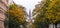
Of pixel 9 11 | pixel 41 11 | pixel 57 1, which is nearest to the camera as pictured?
Result: pixel 57 1

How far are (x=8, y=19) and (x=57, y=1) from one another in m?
31.4

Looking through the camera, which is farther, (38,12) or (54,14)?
(38,12)

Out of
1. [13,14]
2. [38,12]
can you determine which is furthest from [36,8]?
[13,14]

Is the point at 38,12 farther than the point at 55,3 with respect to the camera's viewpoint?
Yes

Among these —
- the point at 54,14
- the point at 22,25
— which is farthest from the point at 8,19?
the point at 54,14

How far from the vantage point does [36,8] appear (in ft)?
228

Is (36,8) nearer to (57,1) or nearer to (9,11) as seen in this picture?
(9,11)

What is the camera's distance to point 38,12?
69062mm

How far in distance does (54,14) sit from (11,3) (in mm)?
31413

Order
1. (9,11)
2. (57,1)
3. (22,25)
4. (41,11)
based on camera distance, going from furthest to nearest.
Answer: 1. (22,25)
2. (9,11)
3. (41,11)
4. (57,1)

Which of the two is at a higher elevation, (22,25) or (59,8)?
(59,8)

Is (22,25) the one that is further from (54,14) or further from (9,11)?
(54,14)

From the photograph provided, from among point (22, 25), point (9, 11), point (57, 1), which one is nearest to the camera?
point (57, 1)

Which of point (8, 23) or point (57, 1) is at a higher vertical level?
point (57, 1)
